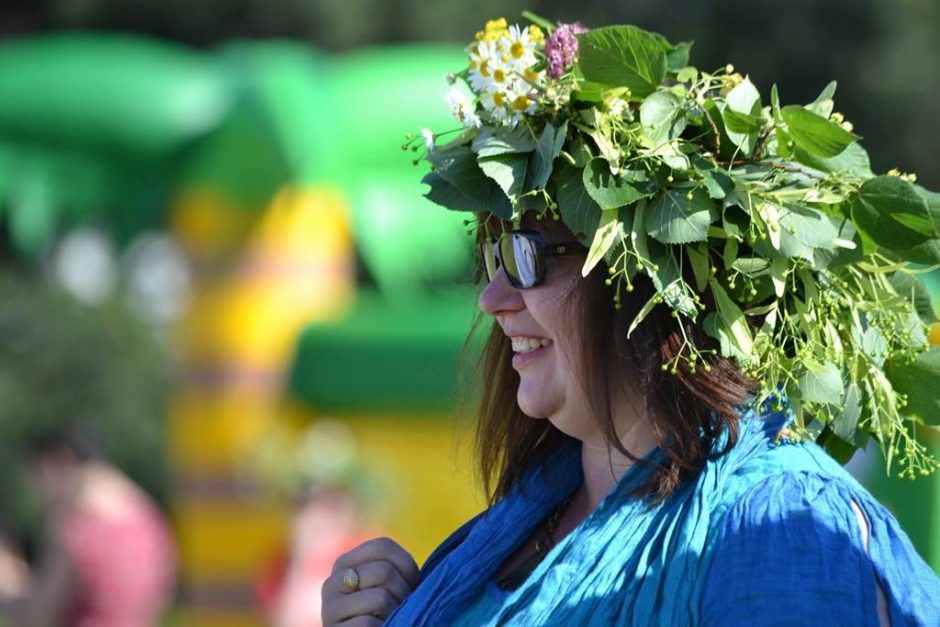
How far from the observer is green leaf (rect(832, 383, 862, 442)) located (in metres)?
1.86

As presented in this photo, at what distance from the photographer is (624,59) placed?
181cm

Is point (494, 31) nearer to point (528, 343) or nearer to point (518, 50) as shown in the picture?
point (518, 50)

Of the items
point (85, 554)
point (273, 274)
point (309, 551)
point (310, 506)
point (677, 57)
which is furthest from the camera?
point (273, 274)

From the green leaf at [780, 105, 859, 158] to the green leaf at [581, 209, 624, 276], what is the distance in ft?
0.76

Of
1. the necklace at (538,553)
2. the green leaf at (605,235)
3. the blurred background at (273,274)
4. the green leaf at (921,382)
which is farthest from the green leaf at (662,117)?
the blurred background at (273,274)

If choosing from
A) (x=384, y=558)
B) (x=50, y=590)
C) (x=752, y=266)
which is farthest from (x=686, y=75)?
(x=50, y=590)

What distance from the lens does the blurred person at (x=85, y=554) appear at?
470 centimetres

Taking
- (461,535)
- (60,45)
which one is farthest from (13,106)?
(461,535)

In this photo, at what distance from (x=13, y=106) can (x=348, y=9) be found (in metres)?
6.50

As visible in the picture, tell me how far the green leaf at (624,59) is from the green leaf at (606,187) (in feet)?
0.35

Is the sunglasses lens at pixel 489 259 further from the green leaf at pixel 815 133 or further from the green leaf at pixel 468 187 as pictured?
the green leaf at pixel 815 133

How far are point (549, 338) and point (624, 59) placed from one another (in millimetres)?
360

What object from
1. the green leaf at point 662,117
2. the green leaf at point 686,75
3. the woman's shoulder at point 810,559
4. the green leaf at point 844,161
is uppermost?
the green leaf at point 686,75

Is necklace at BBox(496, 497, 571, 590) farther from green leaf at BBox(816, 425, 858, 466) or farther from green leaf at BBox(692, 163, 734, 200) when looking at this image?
green leaf at BBox(692, 163, 734, 200)
